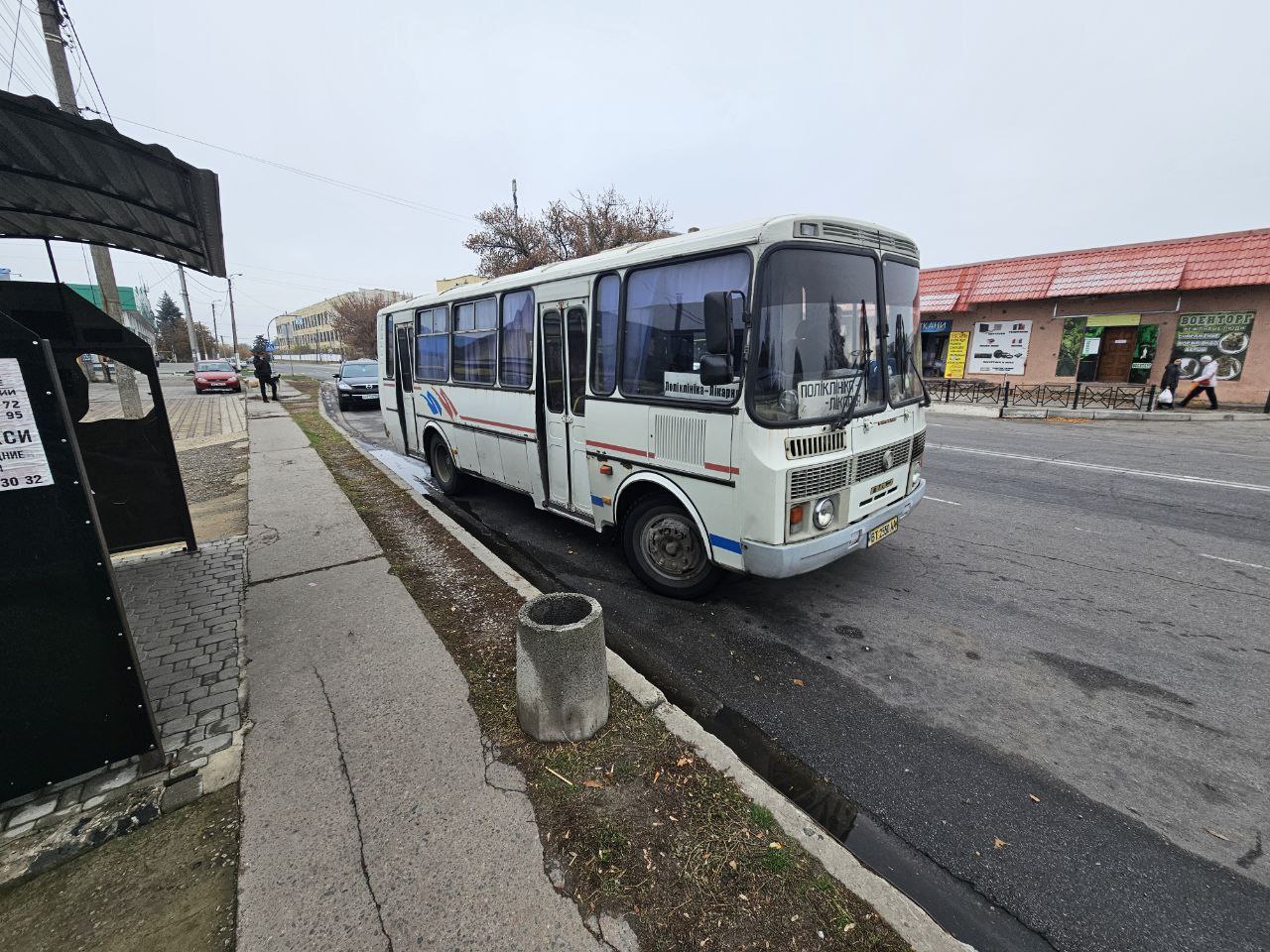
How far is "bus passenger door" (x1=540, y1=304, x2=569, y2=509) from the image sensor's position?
5.33 m

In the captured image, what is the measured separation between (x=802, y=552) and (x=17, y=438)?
398 centimetres

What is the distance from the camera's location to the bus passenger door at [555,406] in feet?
17.5

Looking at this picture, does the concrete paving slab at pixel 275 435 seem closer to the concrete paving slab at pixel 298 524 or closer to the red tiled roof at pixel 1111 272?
the concrete paving slab at pixel 298 524

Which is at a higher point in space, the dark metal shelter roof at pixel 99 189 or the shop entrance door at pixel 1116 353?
the dark metal shelter roof at pixel 99 189

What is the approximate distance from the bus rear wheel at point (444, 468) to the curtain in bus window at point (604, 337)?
371cm

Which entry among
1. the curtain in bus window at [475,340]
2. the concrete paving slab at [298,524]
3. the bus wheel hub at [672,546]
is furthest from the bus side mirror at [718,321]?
the concrete paving slab at [298,524]

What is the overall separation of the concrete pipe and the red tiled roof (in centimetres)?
2279

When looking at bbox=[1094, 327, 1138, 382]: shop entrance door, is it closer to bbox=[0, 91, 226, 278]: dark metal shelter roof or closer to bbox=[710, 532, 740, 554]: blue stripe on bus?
bbox=[710, 532, 740, 554]: blue stripe on bus

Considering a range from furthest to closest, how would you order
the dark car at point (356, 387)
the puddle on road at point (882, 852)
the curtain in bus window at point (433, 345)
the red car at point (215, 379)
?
1. the red car at point (215, 379)
2. the dark car at point (356, 387)
3. the curtain in bus window at point (433, 345)
4. the puddle on road at point (882, 852)

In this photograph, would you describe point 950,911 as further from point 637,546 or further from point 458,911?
point 637,546

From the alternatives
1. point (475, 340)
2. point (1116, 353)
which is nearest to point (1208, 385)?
point (1116, 353)

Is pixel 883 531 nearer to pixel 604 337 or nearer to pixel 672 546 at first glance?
pixel 672 546

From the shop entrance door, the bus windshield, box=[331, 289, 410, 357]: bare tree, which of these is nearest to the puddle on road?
the bus windshield

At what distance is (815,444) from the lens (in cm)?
376
